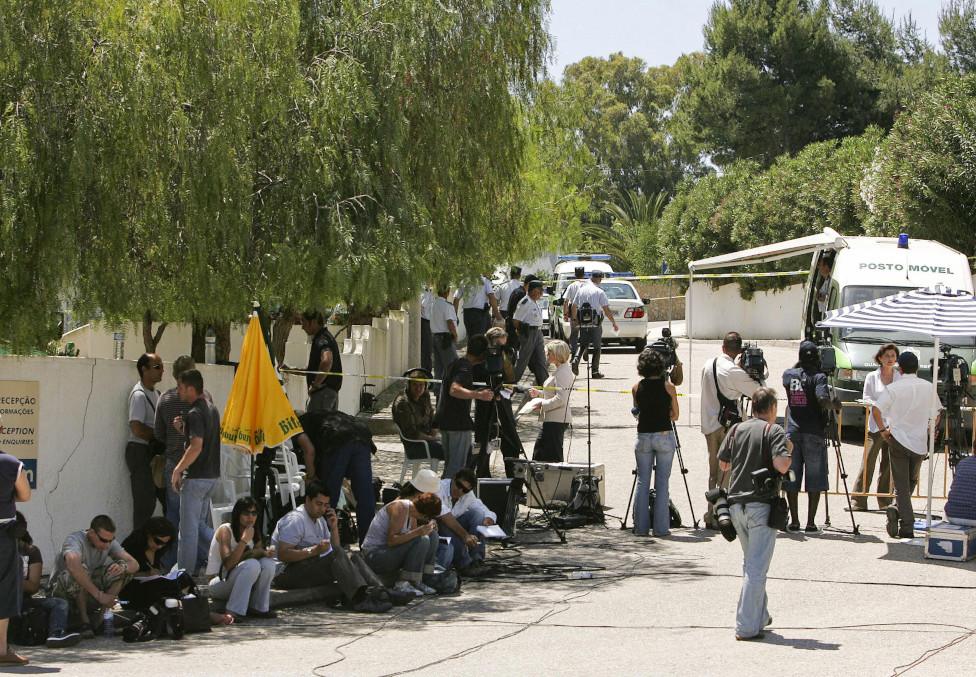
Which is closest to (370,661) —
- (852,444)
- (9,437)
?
(9,437)

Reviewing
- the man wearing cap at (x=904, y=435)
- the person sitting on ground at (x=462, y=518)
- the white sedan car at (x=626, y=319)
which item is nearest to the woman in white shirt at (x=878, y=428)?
the man wearing cap at (x=904, y=435)

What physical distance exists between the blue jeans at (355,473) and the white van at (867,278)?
7.60 m

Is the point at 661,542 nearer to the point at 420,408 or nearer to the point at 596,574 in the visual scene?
the point at 596,574

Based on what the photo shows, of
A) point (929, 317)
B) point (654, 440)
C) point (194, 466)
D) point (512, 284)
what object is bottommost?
point (194, 466)

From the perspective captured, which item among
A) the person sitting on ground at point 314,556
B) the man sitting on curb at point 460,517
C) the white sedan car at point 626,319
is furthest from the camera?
the white sedan car at point 626,319

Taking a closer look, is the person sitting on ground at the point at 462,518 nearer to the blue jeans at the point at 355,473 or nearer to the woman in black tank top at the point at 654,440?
the blue jeans at the point at 355,473

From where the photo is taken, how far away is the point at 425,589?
10750 mm

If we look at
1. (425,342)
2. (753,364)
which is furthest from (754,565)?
(425,342)

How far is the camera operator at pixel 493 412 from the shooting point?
13609 mm

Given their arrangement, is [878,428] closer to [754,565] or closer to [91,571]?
[754,565]

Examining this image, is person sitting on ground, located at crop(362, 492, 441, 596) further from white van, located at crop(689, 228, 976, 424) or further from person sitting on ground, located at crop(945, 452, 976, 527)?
white van, located at crop(689, 228, 976, 424)

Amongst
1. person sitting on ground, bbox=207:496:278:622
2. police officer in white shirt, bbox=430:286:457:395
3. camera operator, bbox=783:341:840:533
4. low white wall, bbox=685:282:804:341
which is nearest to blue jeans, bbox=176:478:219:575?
person sitting on ground, bbox=207:496:278:622

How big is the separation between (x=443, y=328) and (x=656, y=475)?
730 cm

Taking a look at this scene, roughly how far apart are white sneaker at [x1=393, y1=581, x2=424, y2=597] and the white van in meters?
8.78
